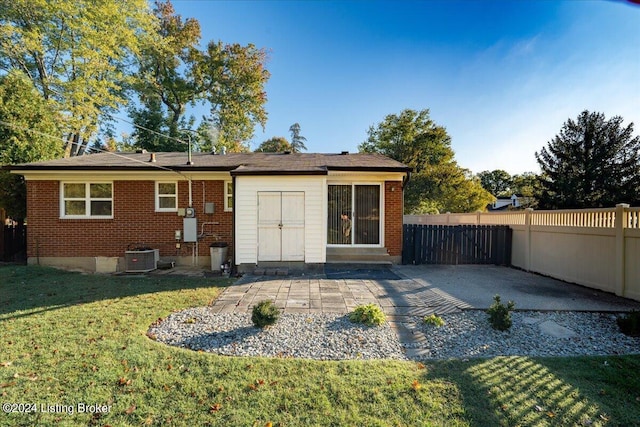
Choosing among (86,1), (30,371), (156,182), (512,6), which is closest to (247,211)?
(156,182)

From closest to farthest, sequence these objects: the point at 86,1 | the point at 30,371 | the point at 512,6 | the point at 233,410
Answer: the point at 233,410 < the point at 30,371 < the point at 512,6 < the point at 86,1

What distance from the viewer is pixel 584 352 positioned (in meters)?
3.76

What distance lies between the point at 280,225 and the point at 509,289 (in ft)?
20.1

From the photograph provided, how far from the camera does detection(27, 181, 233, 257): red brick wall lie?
29.9ft

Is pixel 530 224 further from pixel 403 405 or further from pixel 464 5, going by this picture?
pixel 403 405

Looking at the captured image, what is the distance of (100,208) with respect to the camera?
30.7ft

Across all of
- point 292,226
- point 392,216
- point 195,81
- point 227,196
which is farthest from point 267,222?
point 195,81

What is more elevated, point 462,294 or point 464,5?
point 464,5

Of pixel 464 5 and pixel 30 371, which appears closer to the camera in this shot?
pixel 30 371

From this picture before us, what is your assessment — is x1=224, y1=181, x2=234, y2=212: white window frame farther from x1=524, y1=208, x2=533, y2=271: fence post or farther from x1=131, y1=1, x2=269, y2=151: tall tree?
x1=131, y1=1, x2=269, y2=151: tall tree

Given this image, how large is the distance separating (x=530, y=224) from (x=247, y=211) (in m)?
8.71

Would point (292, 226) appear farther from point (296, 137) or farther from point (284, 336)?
point (296, 137)

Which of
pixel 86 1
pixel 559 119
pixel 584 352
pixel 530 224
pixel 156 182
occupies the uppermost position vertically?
pixel 86 1

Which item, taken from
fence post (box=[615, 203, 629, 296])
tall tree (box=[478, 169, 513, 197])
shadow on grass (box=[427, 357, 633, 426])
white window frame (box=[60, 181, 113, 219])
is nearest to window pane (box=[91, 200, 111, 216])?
white window frame (box=[60, 181, 113, 219])
